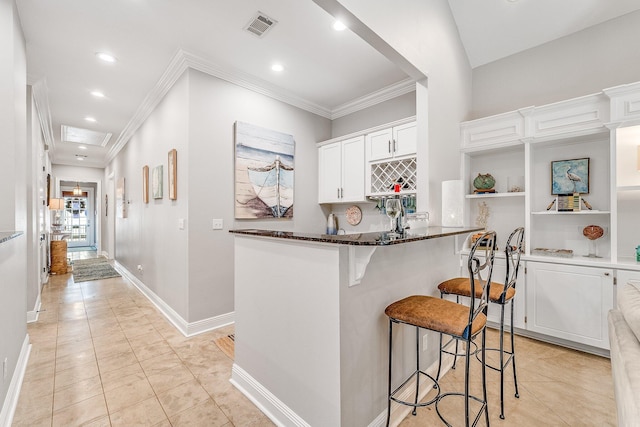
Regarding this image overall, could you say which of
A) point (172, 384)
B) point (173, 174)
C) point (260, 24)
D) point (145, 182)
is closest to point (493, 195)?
point (260, 24)

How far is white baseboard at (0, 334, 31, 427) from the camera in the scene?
1.68 m

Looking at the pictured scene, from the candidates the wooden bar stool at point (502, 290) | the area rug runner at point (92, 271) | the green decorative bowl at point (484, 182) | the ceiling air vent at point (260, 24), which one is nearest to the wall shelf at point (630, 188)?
the green decorative bowl at point (484, 182)

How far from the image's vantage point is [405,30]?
221 cm

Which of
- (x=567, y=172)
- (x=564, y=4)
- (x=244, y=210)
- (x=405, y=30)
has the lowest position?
(x=244, y=210)

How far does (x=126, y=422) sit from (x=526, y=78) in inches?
180

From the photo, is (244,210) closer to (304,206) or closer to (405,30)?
(304,206)

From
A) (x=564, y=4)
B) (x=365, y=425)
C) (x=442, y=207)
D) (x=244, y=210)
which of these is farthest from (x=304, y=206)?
(x=564, y=4)

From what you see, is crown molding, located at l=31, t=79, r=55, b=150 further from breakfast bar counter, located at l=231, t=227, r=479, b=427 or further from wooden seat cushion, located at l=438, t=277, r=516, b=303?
wooden seat cushion, located at l=438, t=277, r=516, b=303

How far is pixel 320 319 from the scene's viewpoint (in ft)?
4.88

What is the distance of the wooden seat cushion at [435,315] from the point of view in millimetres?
1339

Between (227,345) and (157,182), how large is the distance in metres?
2.32

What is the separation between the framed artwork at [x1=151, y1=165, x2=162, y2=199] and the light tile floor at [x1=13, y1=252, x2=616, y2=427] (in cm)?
161

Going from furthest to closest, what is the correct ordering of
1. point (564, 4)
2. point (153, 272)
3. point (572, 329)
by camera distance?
point (153, 272), point (564, 4), point (572, 329)

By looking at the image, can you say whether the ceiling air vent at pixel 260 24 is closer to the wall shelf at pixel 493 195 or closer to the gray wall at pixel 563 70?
the gray wall at pixel 563 70
